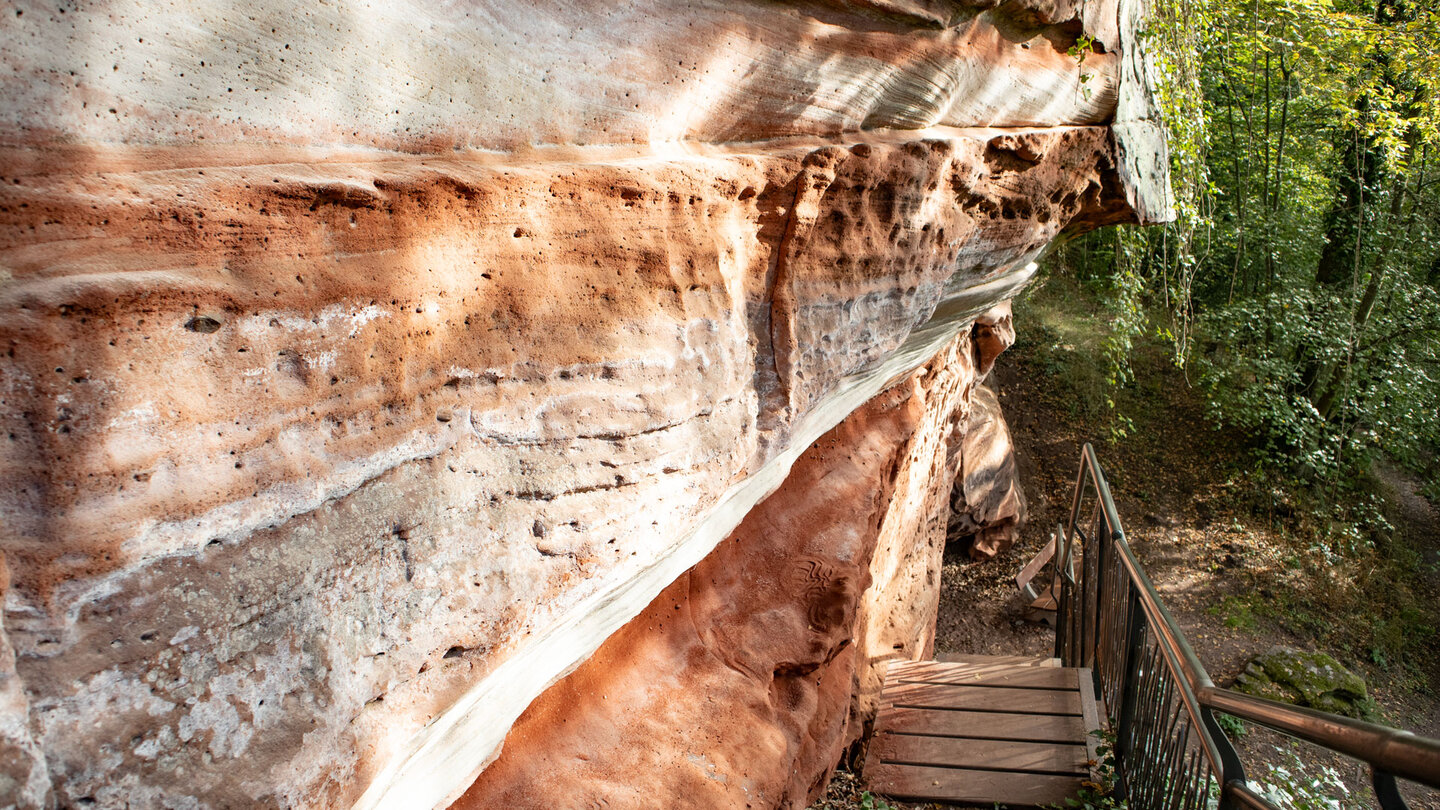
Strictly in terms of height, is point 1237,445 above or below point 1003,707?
below

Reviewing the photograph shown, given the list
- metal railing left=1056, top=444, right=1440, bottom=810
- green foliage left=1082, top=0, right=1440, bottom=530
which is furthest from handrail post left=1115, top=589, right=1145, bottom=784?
green foliage left=1082, top=0, right=1440, bottom=530

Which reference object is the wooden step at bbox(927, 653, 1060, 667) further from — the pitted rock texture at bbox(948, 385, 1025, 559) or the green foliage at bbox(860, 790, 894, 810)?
the pitted rock texture at bbox(948, 385, 1025, 559)

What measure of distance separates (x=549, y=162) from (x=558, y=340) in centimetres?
43

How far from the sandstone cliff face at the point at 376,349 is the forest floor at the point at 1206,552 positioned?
20.7ft

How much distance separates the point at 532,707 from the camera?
257 centimetres

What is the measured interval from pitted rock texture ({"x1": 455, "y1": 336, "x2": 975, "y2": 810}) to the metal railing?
1113 mm

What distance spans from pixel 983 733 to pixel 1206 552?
6.23 meters

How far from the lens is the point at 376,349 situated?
5.22 ft

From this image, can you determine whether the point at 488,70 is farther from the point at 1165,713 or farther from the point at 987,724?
the point at 987,724

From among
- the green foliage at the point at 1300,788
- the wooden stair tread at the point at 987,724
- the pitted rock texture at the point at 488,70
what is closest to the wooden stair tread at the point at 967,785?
the wooden stair tread at the point at 987,724

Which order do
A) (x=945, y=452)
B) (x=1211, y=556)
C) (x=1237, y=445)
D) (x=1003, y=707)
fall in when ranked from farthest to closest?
(x=1237, y=445), (x=1211, y=556), (x=945, y=452), (x=1003, y=707)

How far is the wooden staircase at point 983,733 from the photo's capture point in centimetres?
374

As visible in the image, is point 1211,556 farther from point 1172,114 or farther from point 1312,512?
point 1172,114

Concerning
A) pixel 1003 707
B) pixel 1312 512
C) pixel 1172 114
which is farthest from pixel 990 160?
pixel 1312 512
